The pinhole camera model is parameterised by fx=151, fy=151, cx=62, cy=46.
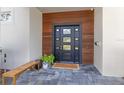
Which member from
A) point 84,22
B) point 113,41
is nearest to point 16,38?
point 84,22

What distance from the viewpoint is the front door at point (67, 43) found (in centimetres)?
707

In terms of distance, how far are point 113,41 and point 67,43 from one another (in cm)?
302

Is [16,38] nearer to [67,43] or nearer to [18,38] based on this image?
[18,38]

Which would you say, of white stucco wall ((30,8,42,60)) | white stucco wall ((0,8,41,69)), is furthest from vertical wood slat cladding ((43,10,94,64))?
white stucco wall ((0,8,41,69))

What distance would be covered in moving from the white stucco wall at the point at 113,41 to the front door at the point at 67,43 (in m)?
2.50

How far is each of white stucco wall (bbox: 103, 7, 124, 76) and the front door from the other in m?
2.50

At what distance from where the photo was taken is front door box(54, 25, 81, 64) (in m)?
7.07

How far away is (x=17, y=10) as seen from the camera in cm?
532

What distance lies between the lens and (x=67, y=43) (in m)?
7.22
